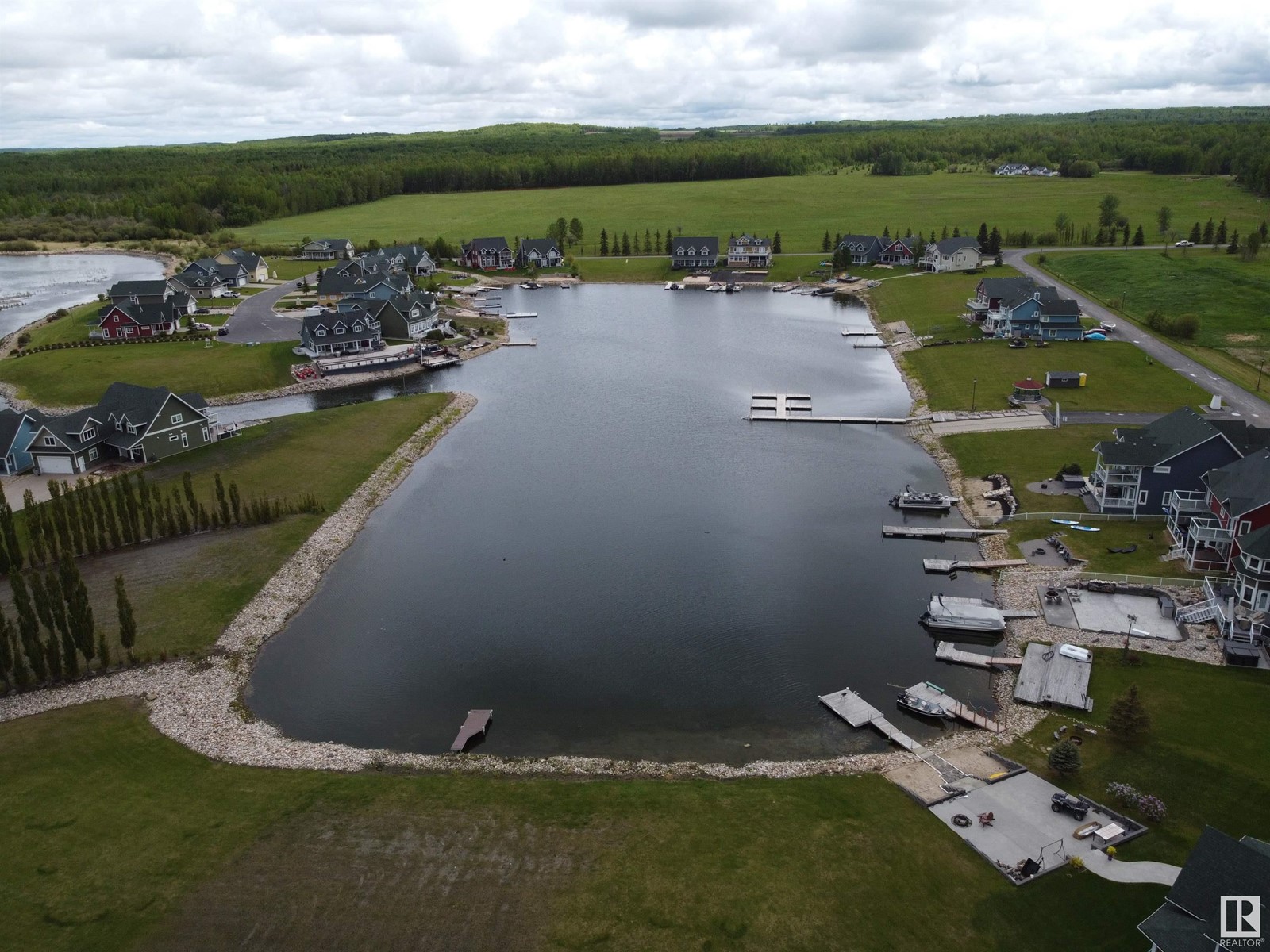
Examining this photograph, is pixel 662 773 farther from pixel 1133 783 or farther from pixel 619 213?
pixel 619 213

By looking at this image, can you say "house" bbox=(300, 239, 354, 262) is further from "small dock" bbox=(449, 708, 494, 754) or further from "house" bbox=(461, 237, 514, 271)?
"small dock" bbox=(449, 708, 494, 754)

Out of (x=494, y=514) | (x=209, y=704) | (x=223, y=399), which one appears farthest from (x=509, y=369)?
(x=209, y=704)

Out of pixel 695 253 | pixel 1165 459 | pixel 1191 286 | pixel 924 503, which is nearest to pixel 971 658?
pixel 924 503

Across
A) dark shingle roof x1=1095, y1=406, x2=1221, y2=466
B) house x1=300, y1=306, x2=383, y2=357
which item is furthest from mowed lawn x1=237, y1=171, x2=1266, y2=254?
dark shingle roof x1=1095, y1=406, x2=1221, y2=466

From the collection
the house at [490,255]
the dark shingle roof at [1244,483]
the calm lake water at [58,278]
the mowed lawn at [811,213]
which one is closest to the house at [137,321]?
the calm lake water at [58,278]

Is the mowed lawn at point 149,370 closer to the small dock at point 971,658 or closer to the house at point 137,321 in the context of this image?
the house at point 137,321
